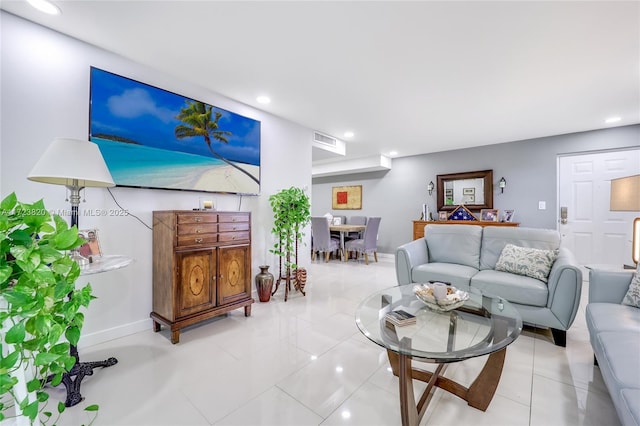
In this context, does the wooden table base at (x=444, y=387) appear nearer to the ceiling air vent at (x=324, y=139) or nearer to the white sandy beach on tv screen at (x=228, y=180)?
the white sandy beach on tv screen at (x=228, y=180)

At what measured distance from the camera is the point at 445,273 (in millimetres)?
2795

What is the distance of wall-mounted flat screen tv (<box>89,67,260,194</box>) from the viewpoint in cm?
218

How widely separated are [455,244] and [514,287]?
0.93 metres

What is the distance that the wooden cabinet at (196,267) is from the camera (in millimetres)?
2229

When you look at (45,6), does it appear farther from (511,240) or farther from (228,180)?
(511,240)

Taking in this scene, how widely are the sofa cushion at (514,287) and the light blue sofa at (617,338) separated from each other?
14.1 inches

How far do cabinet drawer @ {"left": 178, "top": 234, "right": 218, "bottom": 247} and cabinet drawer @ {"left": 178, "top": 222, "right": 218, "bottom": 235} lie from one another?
0.03 m

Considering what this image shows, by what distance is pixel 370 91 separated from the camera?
2.89 meters

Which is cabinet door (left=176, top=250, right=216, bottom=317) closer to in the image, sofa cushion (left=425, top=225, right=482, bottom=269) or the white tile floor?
the white tile floor

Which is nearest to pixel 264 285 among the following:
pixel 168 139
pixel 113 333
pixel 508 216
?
pixel 113 333

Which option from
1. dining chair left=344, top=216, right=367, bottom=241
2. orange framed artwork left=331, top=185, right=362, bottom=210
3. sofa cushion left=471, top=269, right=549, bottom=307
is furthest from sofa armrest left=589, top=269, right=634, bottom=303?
orange framed artwork left=331, top=185, right=362, bottom=210

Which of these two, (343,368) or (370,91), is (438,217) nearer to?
(370,91)

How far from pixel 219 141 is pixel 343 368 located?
247 centimetres

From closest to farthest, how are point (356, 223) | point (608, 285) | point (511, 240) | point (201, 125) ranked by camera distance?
point (608, 285), point (201, 125), point (511, 240), point (356, 223)
